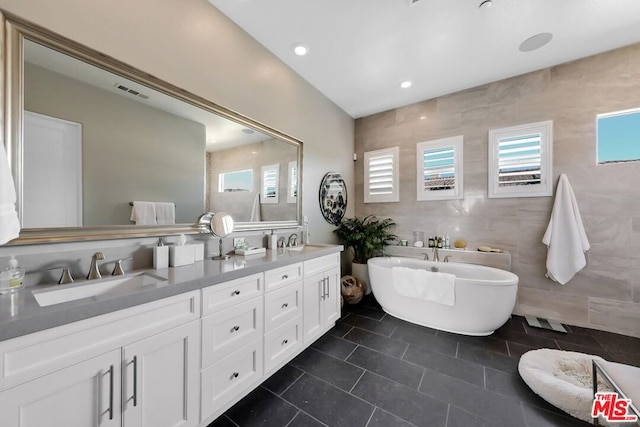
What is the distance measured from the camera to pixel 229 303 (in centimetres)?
142

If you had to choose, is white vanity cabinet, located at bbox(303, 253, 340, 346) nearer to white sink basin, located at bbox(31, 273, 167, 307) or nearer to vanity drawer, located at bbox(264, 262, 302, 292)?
vanity drawer, located at bbox(264, 262, 302, 292)

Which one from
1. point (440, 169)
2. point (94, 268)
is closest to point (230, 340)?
point (94, 268)

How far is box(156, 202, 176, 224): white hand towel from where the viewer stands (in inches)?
62.6

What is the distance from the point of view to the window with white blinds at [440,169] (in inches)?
126

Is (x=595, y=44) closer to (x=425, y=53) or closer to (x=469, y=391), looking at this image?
(x=425, y=53)

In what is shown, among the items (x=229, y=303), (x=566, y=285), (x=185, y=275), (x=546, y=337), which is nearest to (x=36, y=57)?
(x=185, y=275)

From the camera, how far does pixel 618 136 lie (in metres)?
2.42

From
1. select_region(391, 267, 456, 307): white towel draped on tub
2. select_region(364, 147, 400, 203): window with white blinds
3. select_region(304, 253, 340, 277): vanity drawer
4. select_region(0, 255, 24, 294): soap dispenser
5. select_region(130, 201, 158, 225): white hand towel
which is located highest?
select_region(364, 147, 400, 203): window with white blinds

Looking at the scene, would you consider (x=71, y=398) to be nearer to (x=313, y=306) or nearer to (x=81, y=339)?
(x=81, y=339)

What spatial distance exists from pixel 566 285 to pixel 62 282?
433 cm

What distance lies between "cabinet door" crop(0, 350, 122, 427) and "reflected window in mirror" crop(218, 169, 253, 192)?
1326 mm

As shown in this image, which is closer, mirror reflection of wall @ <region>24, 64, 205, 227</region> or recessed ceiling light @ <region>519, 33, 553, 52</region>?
mirror reflection of wall @ <region>24, 64, 205, 227</region>

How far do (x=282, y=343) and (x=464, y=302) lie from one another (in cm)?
185

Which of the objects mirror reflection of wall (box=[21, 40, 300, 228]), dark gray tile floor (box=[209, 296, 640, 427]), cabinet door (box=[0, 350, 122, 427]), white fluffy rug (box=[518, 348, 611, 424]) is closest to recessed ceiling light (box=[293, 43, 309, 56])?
mirror reflection of wall (box=[21, 40, 300, 228])
